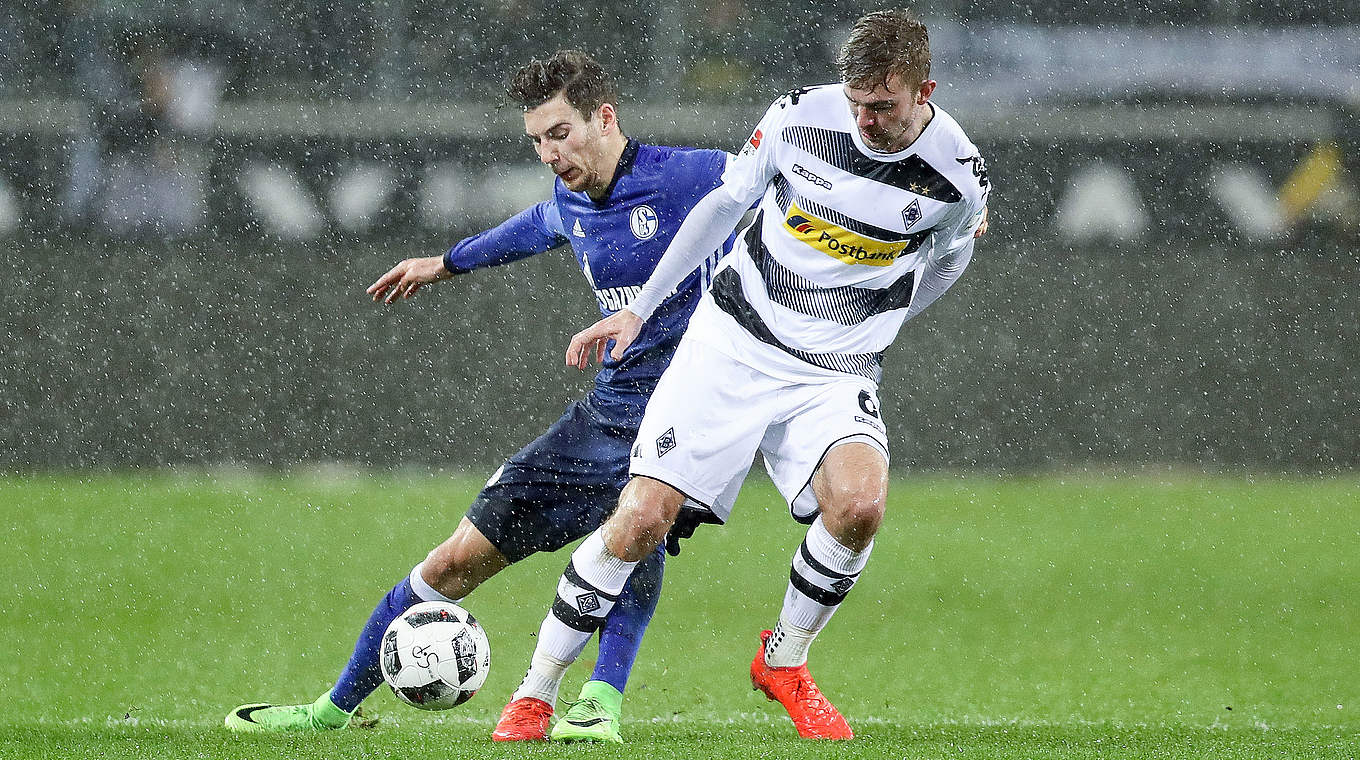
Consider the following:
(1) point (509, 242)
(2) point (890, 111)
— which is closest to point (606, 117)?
(1) point (509, 242)

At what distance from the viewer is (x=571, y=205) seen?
422 centimetres

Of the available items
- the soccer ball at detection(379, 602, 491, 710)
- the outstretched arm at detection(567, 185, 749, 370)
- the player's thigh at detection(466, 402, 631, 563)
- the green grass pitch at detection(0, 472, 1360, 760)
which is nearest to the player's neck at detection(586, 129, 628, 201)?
the outstretched arm at detection(567, 185, 749, 370)

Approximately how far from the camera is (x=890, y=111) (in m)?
3.60

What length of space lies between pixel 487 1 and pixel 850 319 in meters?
7.12

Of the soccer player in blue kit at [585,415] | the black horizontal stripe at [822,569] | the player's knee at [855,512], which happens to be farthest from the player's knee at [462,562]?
the player's knee at [855,512]

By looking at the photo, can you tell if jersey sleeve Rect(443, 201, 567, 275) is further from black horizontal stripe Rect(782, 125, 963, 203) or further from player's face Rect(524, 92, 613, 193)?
black horizontal stripe Rect(782, 125, 963, 203)

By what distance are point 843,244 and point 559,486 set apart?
97cm

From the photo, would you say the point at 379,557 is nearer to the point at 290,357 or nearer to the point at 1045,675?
the point at 290,357

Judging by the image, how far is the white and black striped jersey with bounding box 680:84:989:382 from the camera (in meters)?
3.78

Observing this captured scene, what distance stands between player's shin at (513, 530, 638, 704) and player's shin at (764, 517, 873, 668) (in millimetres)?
449

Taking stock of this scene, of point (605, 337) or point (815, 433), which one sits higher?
point (605, 337)

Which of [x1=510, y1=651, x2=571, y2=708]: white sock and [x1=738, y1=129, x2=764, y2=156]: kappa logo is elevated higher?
[x1=738, y1=129, x2=764, y2=156]: kappa logo

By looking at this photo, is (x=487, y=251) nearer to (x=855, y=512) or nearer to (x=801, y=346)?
(x=801, y=346)

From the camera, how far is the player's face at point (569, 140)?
4.07 meters
